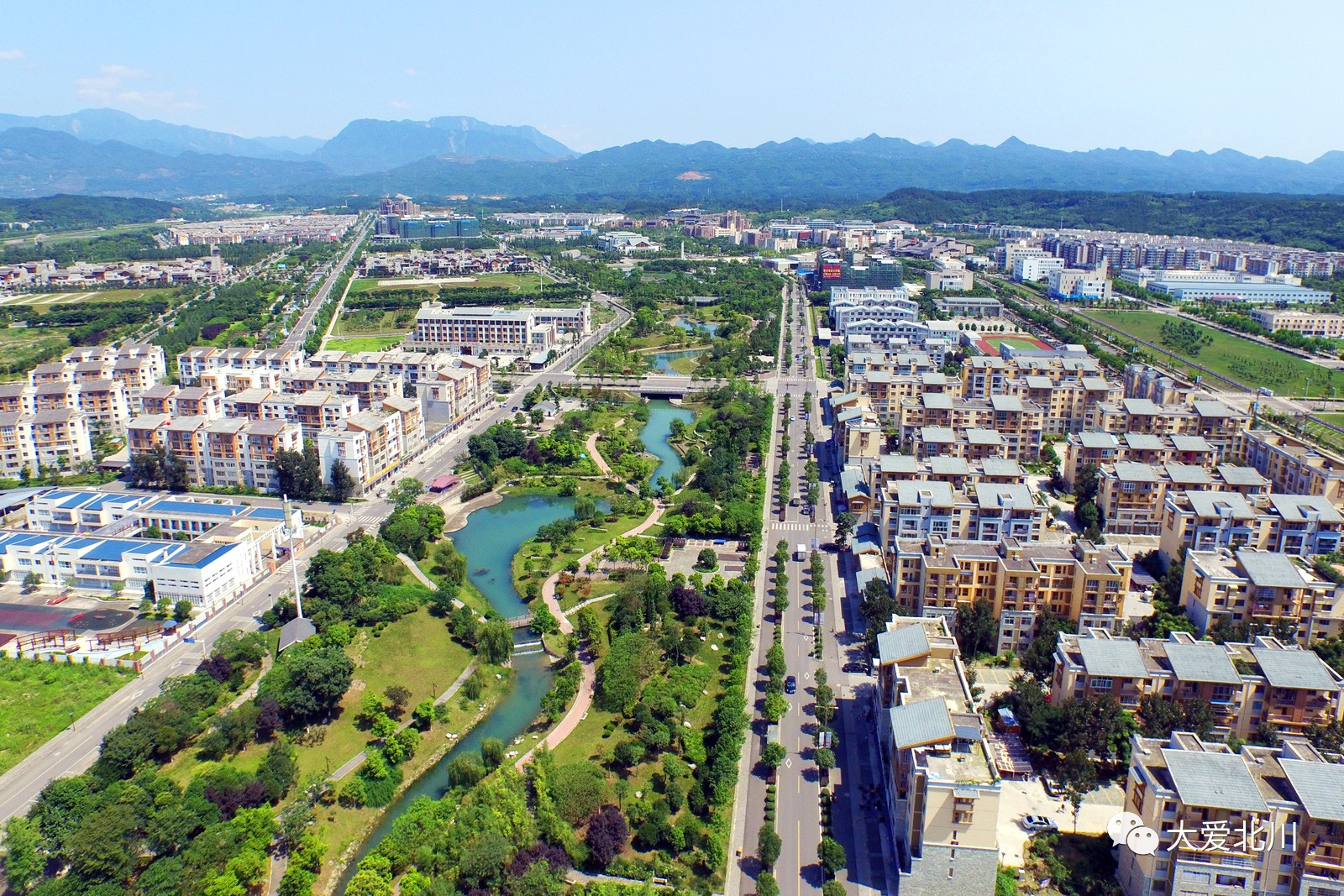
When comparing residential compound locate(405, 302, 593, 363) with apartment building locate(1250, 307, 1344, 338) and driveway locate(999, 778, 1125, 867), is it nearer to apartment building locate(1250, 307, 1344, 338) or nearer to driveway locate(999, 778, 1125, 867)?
driveway locate(999, 778, 1125, 867)

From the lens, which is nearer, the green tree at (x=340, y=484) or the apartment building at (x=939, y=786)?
→ the apartment building at (x=939, y=786)

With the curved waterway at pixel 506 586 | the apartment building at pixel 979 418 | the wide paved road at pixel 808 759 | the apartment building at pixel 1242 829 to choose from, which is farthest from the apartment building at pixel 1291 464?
the curved waterway at pixel 506 586

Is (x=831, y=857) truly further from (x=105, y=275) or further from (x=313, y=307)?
(x=105, y=275)

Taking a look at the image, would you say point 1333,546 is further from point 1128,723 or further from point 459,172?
point 459,172

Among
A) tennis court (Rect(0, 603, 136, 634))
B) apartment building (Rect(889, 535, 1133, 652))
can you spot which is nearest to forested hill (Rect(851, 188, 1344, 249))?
apartment building (Rect(889, 535, 1133, 652))

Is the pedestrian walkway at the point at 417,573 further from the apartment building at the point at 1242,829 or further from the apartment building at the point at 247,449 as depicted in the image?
the apartment building at the point at 1242,829

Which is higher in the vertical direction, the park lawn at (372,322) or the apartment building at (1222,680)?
the park lawn at (372,322)

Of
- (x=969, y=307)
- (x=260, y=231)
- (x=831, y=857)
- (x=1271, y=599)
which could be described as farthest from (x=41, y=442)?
(x=260, y=231)

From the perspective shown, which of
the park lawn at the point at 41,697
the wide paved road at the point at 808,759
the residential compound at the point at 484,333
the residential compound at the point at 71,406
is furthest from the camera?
the residential compound at the point at 484,333
